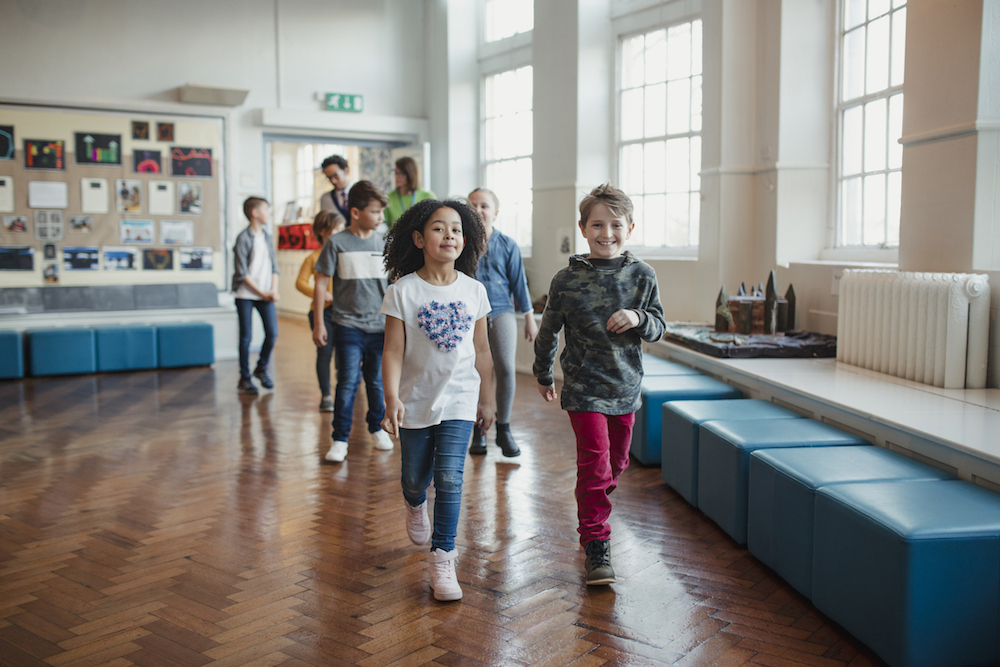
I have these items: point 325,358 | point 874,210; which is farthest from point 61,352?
point 874,210

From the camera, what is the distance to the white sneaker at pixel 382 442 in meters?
4.73

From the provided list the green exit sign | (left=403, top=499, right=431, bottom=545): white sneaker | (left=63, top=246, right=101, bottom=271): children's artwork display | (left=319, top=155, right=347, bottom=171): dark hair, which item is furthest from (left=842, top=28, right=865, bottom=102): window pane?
(left=63, top=246, right=101, bottom=271): children's artwork display

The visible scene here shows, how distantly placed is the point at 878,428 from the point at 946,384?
0.77 meters

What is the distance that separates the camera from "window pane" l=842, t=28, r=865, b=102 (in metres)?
5.14

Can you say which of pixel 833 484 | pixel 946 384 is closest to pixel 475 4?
pixel 946 384

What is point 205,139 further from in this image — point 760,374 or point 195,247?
point 760,374

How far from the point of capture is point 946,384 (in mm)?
3615

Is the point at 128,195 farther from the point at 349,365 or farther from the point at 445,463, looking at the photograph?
the point at 445,463

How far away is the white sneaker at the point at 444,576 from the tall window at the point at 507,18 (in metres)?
6.70

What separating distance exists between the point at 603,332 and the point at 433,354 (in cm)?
59

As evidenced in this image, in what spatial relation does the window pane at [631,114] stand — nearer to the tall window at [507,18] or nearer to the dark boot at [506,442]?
the tall window at [507,18]

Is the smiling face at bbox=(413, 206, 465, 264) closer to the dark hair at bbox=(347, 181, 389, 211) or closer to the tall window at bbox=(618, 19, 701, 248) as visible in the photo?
the dark hair at bbox=(347, 181, 389, 211)

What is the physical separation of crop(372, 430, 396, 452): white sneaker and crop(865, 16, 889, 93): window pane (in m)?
3.69

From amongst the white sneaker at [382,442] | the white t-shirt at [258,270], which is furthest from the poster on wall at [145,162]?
the white sneaker at [382,442]
